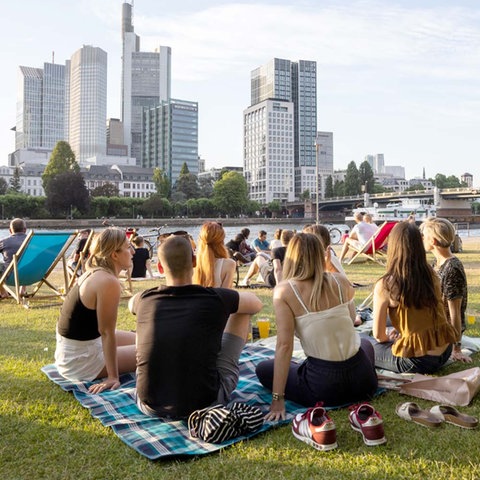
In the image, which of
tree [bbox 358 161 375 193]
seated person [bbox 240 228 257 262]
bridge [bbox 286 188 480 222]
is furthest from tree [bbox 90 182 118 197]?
seated person [bbox 240 228 257 262]

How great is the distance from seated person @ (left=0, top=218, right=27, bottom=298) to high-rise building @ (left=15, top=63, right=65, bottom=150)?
171 meters

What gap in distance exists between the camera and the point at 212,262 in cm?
467

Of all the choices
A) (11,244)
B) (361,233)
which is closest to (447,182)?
(361,233)

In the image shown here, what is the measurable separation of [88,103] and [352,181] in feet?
316

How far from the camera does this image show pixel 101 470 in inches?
99.2

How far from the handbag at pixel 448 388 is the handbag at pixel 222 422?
1189 mm

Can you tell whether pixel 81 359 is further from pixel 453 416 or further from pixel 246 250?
pixel 246 250

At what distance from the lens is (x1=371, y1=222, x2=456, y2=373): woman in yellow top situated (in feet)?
11.9

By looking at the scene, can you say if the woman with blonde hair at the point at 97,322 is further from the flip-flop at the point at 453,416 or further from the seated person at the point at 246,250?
the seated person at the point at 246,250

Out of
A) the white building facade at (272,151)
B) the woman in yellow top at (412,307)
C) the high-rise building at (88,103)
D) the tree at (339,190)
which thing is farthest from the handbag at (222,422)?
the high-rise building at (88,103)

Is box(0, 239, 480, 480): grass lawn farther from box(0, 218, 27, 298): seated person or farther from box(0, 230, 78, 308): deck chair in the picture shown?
box(0, 218, 27, 298): seated person

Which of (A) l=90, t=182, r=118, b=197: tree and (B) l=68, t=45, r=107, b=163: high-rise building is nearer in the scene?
(A) l=90, t=182, r=118, b=197: tree

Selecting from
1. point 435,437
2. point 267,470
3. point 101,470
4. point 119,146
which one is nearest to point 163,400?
point 101,470

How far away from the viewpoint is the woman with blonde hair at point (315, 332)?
3.12 meters
